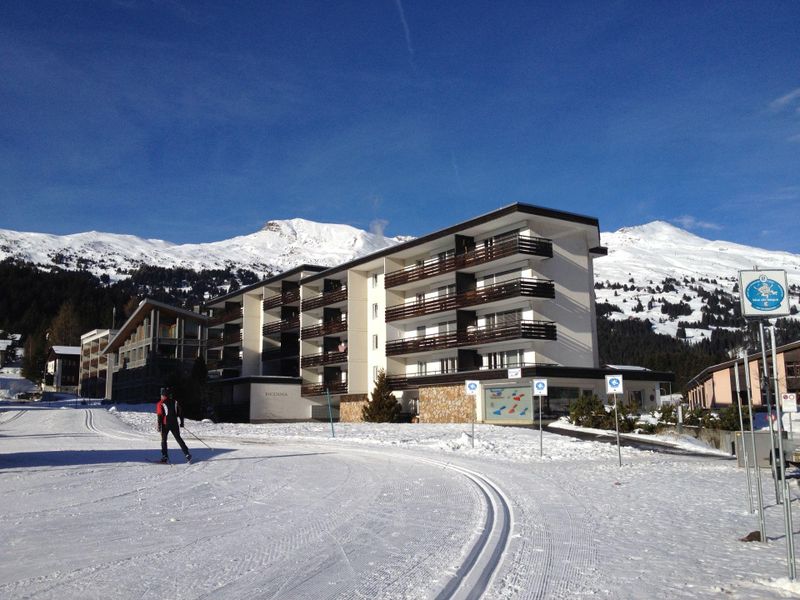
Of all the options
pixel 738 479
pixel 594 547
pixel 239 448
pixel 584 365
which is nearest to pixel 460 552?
pixel 594 547

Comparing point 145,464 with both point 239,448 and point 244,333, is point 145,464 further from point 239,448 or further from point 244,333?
point 244,333

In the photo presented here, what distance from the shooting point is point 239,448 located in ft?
82.7

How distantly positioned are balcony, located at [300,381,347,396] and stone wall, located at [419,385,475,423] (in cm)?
1053

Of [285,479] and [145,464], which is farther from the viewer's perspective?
[145,464]

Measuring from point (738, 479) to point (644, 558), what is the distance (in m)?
11.0

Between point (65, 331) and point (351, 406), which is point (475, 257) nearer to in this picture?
point (351, 406)

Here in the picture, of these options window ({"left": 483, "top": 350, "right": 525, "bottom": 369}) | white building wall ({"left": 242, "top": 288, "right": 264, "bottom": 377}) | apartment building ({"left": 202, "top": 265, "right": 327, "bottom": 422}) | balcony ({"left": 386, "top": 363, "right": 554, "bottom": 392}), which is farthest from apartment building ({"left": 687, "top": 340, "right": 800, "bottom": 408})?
white building wall ({"left": 242, "top": 288, "right": 264, "bottom": 377})

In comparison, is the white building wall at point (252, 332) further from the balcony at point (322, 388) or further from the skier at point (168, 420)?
the skier at point (168, 420)

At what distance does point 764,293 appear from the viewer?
7973mm

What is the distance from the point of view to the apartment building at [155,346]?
74000 millimetres

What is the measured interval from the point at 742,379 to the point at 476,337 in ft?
146

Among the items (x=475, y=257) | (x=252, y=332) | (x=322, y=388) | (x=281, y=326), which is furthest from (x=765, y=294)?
(x=252, y=332)

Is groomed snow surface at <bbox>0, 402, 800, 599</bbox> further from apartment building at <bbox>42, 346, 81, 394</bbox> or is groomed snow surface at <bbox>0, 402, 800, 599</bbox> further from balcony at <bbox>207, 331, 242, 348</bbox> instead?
apartment building at <bbox>42, 346, 81, 394</bbox>

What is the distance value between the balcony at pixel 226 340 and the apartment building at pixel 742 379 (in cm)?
4371
